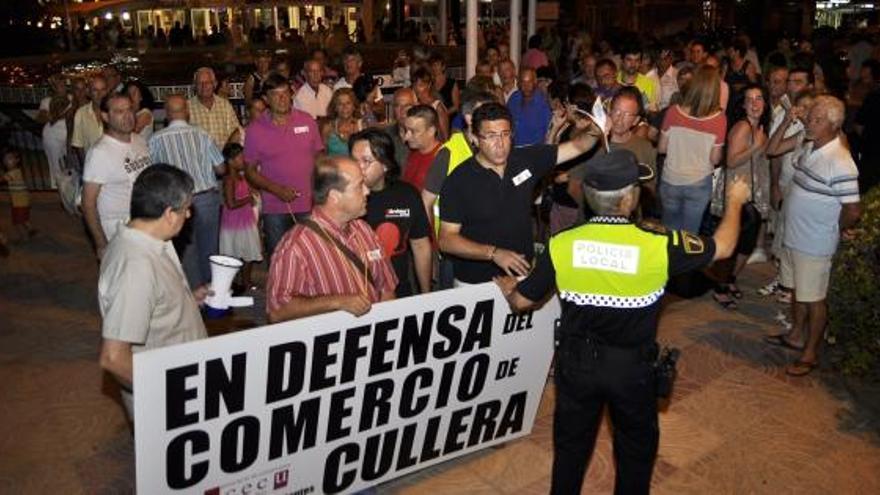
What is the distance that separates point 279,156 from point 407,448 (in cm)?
334

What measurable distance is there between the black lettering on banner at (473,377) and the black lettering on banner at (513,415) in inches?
12.3

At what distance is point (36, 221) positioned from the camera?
10945mm

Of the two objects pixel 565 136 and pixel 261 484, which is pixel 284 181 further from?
pixel 261 484

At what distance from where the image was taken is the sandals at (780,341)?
656cm

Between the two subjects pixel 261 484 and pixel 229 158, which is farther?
pixel 229 158

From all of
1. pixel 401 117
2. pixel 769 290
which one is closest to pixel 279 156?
pixel 401 117

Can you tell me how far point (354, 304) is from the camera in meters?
3.98

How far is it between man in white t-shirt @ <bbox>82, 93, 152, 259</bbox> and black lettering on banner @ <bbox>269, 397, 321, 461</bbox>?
272cm

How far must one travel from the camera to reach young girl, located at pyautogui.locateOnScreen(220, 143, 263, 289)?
7.52 metres

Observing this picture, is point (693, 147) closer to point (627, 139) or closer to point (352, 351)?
point (627, 139)

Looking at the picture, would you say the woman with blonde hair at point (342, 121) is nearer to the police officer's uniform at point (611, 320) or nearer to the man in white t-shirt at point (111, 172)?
the man in white t-shirt at point (111, 172)

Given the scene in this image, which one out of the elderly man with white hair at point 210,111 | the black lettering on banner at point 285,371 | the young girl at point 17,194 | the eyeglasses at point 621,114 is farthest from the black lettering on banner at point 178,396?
the young girl at point 17,194

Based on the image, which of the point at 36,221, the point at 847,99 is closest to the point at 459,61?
the point at 847,99

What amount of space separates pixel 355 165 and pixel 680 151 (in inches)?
153
